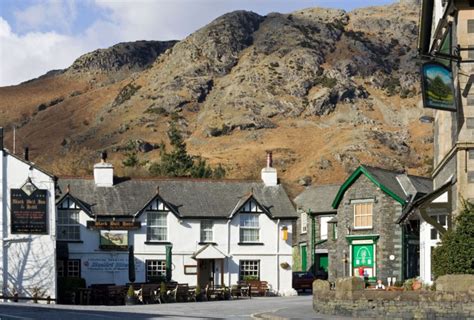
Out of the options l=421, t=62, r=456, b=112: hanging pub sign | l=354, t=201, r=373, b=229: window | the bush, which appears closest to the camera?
l=421, t=62, r=456, b=112: hanging pub sign

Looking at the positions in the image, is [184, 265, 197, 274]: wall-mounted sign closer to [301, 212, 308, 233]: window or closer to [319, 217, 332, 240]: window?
[319, 217, 332, 240]: window

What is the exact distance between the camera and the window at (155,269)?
5083 cm

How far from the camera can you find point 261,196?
5409cm

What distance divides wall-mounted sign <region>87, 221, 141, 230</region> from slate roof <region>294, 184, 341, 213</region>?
50.1 feet

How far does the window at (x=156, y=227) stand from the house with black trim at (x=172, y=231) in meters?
0.05

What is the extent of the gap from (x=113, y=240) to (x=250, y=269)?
7.13 meters

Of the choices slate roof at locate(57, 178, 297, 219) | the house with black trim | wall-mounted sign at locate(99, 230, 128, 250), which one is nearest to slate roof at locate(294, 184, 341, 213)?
slate roof at locate(57, 178, 297, 219)

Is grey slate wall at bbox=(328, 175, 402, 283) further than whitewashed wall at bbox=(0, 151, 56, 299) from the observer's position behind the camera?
Yes

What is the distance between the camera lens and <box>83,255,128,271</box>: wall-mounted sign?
4975cm

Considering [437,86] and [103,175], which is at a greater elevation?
[437,86]

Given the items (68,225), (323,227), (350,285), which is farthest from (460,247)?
(323,227)

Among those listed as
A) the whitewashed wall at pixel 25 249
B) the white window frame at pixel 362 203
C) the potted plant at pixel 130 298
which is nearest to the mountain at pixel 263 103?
the white window frame at pixel 362 203

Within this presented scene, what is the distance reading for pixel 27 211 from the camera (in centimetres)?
4550

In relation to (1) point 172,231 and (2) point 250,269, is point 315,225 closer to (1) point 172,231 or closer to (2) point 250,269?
(2) point 250,269
